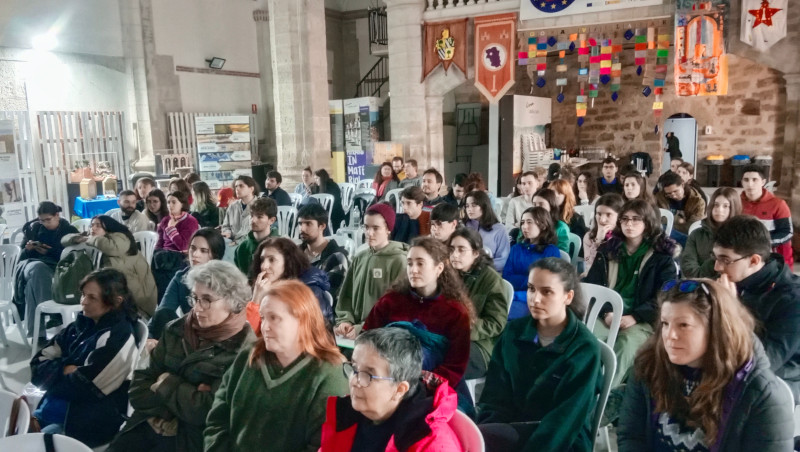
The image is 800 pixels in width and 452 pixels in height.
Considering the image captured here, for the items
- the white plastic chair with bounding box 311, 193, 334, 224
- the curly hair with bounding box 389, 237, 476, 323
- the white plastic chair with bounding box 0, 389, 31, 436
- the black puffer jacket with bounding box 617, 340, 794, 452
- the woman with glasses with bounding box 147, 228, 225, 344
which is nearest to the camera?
the black puffer jacket with bounding box 617, 340, 794, 452

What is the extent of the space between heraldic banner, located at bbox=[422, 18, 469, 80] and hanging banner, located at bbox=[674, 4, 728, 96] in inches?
118

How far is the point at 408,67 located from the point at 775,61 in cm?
493

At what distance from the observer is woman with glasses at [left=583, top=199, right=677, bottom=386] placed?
322 centimetres

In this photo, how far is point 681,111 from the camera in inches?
467

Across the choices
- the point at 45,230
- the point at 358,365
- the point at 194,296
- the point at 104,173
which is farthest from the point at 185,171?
the point at 358,365

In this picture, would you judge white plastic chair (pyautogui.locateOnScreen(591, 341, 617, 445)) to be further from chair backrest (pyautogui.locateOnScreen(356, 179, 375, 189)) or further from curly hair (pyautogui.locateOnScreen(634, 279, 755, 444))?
chair backrest (pyautogui.locateOnScreen(356, 179, 375, 189))

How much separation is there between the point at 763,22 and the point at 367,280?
6107mm

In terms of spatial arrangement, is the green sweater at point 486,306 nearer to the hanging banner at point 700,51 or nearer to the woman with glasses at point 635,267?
the woman with glasses at point 635,267

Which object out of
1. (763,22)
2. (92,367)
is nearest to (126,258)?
(92,367)

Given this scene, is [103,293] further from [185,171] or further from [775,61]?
[185,171]

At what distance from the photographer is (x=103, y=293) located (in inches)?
110

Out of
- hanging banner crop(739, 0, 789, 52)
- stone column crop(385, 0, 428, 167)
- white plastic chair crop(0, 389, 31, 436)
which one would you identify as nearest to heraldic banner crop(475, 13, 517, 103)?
stone column crop(385, 0, 428, 167)

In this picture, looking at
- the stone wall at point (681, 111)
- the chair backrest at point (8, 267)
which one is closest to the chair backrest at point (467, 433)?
the chair backrest at point (8, 267)

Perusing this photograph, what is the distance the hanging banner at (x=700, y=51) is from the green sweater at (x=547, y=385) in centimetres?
630
